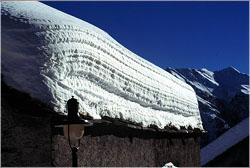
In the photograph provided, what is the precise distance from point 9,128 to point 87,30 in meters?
1.26

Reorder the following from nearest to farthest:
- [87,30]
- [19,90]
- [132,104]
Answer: [19,90] → [87,30] → [132,104]

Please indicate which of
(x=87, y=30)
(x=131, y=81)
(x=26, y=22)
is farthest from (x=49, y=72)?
(x=131, y=81)

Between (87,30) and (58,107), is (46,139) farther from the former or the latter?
(87,30)

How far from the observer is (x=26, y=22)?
332 centimetres

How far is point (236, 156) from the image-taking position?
1.85m

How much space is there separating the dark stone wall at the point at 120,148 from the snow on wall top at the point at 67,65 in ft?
0.69

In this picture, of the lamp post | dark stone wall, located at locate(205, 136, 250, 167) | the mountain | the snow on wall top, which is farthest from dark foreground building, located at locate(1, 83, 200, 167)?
the mountain

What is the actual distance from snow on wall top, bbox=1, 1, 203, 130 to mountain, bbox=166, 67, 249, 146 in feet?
78.1

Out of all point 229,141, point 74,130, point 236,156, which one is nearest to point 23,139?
point 74,130

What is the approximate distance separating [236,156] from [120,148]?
8.23 ft

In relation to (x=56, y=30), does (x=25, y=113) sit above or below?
below

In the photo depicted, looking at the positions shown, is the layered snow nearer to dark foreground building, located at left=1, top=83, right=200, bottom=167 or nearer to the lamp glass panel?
the lamp glass panel

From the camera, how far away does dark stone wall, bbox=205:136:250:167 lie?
180 cm

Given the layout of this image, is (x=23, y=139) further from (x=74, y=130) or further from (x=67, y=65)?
(x=67, y=65)
